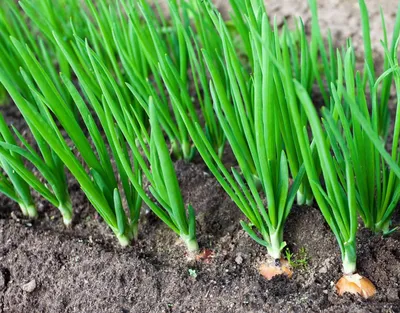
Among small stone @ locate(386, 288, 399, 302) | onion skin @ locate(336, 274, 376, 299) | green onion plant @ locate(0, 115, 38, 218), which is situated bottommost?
small stone @ locate(386, 288, 399, 302)

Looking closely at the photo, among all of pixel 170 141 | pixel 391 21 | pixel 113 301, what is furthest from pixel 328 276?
pixel 391 21

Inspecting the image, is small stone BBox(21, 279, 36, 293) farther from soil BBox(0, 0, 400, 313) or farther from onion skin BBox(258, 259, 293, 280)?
onion skin BBox(258, 259, 293, 280)

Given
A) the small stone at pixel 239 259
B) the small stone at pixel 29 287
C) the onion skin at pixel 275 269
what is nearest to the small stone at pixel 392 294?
the onion skin at pixel 275 269

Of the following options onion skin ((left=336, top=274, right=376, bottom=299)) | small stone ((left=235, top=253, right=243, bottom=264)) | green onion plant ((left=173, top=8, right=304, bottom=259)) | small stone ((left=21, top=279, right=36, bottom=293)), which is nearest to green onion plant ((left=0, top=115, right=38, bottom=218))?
small stone ((left=21, top=279, right=36, bottom=293))

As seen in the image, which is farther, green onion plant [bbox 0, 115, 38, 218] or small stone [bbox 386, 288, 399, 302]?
green onion plant [bbox 0, 115, 38, 218]

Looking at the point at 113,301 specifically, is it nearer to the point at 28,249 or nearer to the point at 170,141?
the point at 28,249

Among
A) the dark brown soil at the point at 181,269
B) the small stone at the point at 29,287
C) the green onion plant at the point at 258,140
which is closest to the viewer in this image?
the green onion plant at the point at 258,140

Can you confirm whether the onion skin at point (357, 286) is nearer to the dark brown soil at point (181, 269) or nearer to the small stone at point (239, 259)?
the dark brown soil at point (181, 269)
